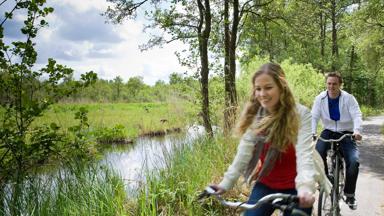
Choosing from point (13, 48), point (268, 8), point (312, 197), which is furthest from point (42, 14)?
point (268, 8)

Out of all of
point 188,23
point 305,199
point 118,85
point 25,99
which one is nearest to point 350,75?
point 188,23

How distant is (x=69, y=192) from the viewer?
513cm

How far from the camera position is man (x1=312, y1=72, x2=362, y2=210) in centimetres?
541

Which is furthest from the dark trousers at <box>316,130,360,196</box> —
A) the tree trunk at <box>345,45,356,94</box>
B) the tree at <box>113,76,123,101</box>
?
the tree at <box>113,76,123,101</box>

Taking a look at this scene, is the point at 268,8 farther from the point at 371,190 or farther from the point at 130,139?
the point at 130,139

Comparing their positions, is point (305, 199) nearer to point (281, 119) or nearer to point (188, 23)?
point (281, 119)

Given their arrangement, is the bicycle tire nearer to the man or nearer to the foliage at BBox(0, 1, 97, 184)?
the man

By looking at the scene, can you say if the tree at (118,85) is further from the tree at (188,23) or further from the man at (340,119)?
the man at (340,119)

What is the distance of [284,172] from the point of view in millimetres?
3031

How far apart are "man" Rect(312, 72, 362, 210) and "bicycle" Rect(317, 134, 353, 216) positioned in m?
0.09

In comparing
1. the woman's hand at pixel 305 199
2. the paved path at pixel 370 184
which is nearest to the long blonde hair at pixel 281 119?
the woman's hand at pixel 305 199

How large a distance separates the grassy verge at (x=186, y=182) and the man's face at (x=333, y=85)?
1.92m

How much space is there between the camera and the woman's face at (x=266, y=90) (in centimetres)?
296

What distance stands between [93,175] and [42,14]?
7.48 ft
